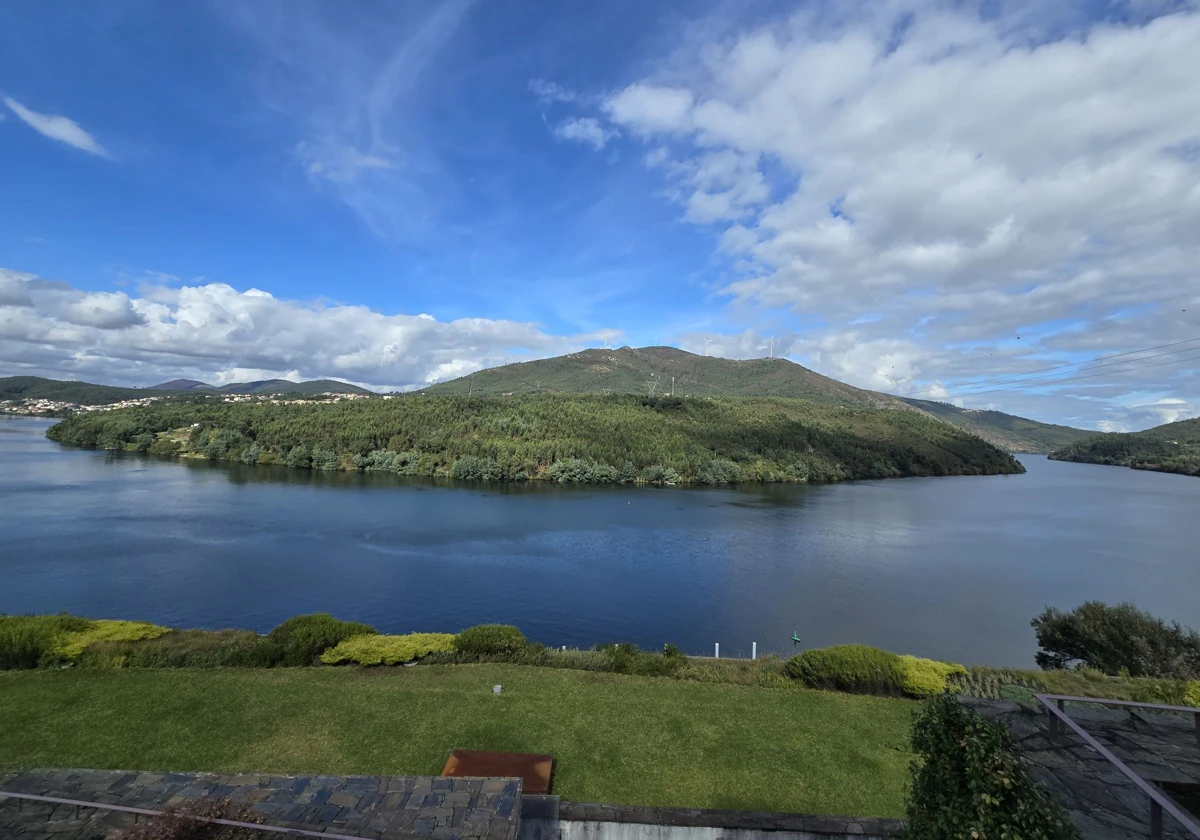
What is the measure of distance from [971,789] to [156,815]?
6.93m

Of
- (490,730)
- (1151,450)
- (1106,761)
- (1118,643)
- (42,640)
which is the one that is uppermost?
(1151,450)

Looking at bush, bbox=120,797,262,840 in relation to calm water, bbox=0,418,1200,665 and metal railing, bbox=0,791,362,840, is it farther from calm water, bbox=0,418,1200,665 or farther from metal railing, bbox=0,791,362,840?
calm water, bbox=0,418,1200,665

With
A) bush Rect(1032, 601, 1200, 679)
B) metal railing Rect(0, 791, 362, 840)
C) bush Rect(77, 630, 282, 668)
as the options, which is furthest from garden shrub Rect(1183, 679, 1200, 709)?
bush Rect(77, 630, 282, 668)

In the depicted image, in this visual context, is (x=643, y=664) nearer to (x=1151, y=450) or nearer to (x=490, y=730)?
Result: (x=490, y=730)

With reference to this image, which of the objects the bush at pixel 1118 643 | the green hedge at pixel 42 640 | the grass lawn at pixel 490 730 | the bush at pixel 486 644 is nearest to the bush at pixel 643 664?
the grass lawn at pixel 490 730

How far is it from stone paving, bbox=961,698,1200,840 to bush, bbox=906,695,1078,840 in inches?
30.8

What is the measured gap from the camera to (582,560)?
35.2 m

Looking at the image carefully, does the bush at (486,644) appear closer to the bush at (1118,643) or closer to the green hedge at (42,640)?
the green hedge at (42,640)

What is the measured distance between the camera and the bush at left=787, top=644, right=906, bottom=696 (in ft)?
41.5

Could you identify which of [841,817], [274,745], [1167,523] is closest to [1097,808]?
[841,817]

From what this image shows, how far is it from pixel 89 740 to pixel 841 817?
1096 centimetres

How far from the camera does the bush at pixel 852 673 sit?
41.5 feet

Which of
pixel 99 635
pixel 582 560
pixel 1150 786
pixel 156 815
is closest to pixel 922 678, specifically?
pixel 1150 786

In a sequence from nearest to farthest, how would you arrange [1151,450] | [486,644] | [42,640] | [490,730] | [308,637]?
[490,730] → [42,640] → [308,637] → [486,644] → [1151,450]
